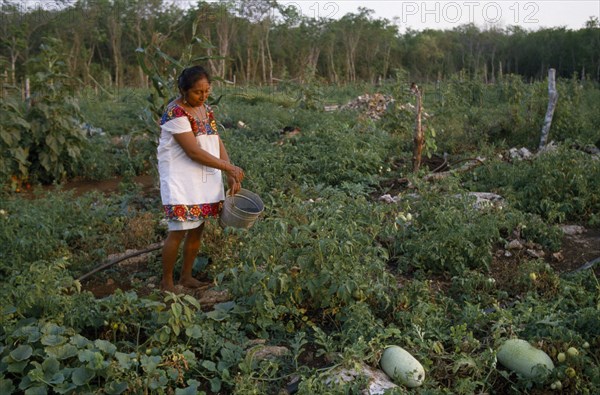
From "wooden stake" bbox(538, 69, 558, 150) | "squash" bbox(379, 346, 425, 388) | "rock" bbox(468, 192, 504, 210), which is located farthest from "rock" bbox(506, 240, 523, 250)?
"wooden stake" bbox(538, 69, 558, 150)

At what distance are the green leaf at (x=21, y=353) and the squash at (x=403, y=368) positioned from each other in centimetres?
156

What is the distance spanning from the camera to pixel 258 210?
A: 389cm

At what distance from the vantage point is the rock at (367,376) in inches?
98.3

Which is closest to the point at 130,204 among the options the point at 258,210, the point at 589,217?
the point at 258,210

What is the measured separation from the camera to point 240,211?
144 inches

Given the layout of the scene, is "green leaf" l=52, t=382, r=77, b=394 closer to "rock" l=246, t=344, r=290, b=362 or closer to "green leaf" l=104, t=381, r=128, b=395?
"green leaf" l=104, t=381, r=128, b=395

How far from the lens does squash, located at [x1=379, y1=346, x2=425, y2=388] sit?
8.39 ft

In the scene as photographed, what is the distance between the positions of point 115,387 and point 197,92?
178 centimetres

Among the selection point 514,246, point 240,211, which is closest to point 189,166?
point 240,211

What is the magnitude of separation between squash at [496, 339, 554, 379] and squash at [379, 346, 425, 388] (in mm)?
423

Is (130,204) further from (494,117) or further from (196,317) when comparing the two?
(494,117)

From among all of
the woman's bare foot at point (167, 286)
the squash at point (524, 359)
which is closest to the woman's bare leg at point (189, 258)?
the woman's bare foot at point (167, 286)

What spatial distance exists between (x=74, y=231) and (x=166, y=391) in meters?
2.64

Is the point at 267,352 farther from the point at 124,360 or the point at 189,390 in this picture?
the point at 124,360
